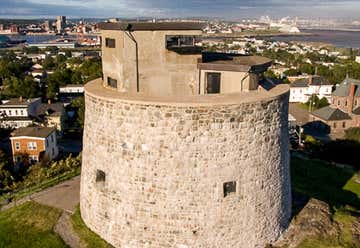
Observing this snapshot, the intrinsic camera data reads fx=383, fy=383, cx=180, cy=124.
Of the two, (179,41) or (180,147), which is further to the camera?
(179,41)

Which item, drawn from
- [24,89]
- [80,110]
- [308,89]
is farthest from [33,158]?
[308,89]

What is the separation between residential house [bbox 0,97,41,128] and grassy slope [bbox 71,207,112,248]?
36.8 metres

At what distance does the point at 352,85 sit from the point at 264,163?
47.3 meters

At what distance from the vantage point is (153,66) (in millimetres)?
12078

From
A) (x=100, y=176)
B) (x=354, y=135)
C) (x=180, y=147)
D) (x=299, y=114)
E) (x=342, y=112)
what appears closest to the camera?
(x=180, y=147)

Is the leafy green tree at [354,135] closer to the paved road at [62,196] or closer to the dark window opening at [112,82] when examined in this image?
the paved road at [62,196]

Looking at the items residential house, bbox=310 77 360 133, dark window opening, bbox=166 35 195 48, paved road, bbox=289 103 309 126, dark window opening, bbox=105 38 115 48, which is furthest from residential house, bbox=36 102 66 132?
dark window opening, bbox=166 35 195 48

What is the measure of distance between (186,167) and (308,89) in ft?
196

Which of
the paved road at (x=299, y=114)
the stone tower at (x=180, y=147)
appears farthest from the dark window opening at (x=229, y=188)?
the paved road at (x=299, y=114)

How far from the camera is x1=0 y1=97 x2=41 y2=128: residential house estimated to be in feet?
155

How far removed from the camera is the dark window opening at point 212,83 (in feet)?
40.1

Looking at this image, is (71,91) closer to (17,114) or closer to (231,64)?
(17,114)

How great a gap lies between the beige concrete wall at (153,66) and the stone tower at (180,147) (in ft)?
0.10

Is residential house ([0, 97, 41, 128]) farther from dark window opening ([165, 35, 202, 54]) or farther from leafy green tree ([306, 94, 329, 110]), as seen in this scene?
leafy green tree ([306, 94, 329, 110])
